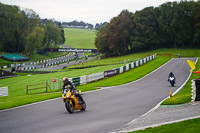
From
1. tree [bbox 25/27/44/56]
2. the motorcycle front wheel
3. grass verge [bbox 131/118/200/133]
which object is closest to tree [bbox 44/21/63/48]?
tree [bbox 25/27/44/56]

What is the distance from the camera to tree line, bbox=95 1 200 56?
315 ft

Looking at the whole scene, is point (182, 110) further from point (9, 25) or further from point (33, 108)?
point (9, 25)

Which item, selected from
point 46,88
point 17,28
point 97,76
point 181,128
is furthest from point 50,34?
point 181,128

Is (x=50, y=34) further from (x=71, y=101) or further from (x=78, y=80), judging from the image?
(x=71, y=101)

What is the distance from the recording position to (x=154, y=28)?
99.4 m

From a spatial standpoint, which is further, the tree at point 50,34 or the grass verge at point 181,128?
the tree at point 50,34

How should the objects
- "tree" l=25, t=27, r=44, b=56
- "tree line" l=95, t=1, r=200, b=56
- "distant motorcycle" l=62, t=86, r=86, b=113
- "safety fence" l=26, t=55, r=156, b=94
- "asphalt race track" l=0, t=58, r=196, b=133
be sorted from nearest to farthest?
"asphalt race track" l=0, t=58, r=196, b=133, "distant motorcycle" l=62, t=86, r=86, b=113, "safety fence" l=26, t=55, r=156, b=94, "tree line" l=95, t=1, r=200, b=56, "tree" l=25, t=27, r=44, b=56

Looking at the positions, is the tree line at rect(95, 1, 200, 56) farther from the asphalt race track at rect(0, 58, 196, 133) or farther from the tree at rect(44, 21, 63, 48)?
the asphalt race track at rect(0, 58, 196, 133)

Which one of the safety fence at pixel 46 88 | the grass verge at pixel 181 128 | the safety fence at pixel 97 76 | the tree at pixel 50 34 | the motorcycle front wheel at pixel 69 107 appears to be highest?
the tree at pixel 50 34

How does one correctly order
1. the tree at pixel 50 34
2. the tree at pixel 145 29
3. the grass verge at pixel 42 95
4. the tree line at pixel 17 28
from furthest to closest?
the tree at pixel 50 34 < the tree line at pixel 17 28 < the tree at pixel 145 29 < the grass verge at pixel 42 95

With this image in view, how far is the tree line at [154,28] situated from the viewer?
96.1 meters

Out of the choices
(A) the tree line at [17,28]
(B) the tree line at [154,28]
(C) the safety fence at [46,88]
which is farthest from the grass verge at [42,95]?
(A) the tree line at [17,28]

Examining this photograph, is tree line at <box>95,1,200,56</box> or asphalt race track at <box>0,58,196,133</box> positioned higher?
tree line at <box>95,1,200,56</box>

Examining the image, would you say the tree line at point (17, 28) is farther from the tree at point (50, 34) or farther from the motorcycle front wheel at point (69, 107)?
the motorcycle front wheel at point (69, 107)
